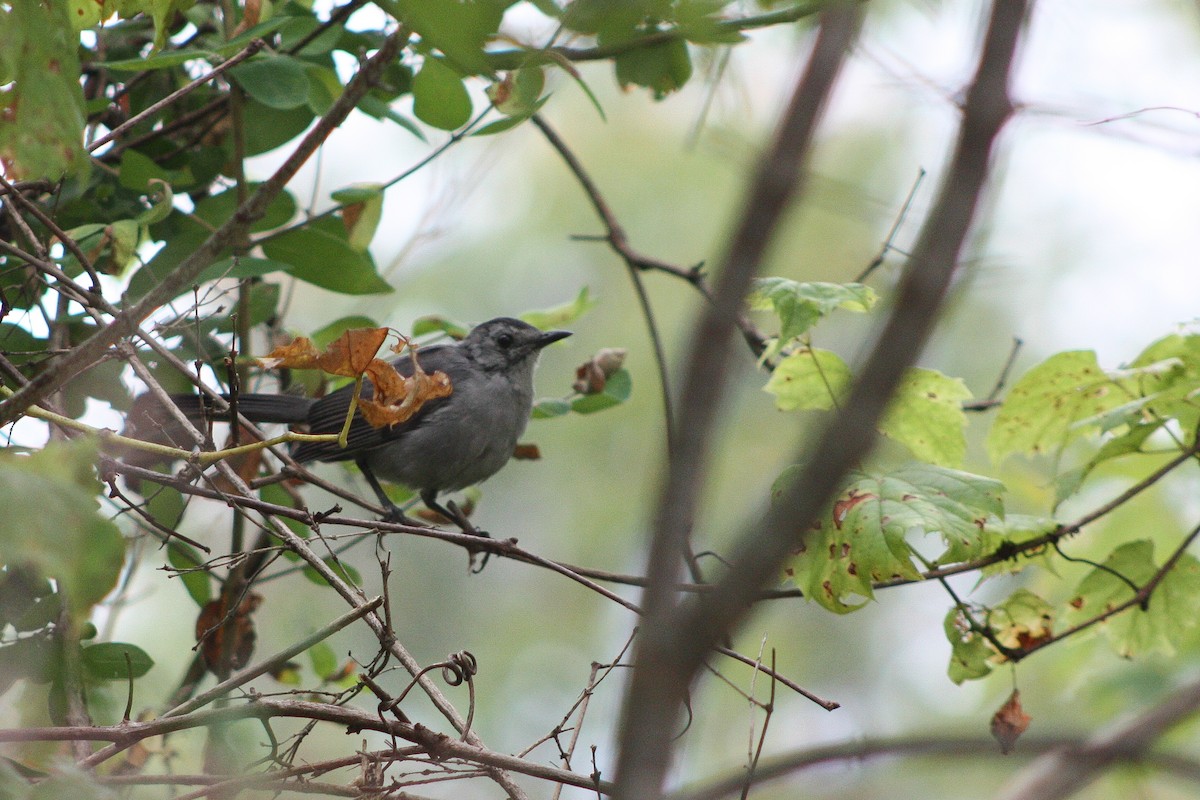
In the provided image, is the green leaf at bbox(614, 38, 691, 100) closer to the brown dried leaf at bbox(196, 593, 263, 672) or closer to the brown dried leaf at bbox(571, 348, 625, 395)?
the brown dried leaf at bbox(571, 348, 625, 395)

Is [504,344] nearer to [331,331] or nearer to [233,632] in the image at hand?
[331,331]

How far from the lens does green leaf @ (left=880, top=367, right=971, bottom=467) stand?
2.60 metres

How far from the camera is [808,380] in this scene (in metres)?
2.68

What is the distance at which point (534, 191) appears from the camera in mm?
15484

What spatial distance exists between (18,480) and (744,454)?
540 inches

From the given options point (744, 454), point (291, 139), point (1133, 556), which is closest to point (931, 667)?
point (744, 454)

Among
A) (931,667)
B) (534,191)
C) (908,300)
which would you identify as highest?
(534,191)

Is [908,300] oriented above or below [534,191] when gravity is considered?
below

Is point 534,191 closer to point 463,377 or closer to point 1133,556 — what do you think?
point 463,377

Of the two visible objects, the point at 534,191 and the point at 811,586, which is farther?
the point at 534,191

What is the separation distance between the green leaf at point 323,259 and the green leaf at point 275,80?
1.23ft

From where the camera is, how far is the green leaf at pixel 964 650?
2.63 meters

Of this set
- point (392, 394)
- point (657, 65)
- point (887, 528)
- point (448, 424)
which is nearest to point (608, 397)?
point (657, 65)

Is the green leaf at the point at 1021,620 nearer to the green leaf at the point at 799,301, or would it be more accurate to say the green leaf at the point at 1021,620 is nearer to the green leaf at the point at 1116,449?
the green leaf at the point at 1116,449
